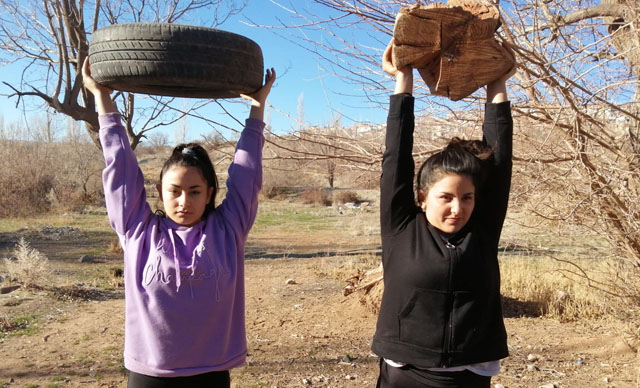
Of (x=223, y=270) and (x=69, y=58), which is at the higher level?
(x=69, y=58)

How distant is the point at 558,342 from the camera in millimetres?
4773

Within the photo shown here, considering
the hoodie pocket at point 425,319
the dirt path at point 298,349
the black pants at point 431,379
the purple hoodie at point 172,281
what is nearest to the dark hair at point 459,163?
the hoodie pocket at point 425,319

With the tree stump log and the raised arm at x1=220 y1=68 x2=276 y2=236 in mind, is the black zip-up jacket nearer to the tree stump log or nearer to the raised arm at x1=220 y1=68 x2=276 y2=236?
the tree stump log

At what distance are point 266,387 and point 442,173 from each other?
2.67 m

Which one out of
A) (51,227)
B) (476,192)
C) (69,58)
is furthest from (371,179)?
(51,227)

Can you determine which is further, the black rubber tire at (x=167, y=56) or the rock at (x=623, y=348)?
the rock at (x=623, y=348)

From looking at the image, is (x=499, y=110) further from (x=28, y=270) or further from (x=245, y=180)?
(x=28, y=270)

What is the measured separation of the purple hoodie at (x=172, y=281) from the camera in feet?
5.70

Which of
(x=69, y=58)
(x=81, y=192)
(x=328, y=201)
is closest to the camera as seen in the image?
(x=69, y=58)

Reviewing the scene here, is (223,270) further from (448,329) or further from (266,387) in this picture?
(266,387)

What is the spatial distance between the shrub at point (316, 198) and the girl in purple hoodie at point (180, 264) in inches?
902

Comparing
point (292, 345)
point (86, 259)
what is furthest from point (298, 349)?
point (86, 259)

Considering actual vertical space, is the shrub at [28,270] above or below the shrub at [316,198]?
below

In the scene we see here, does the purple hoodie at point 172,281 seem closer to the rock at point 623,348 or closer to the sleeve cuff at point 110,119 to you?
the sleeve cuff at point 110,119
